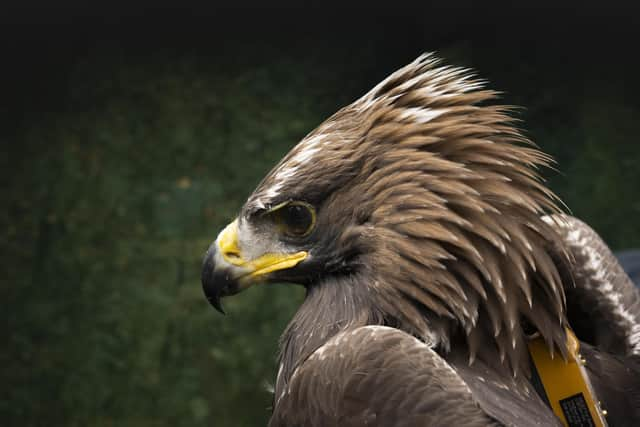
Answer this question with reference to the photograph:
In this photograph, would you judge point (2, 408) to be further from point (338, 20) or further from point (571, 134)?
point (571, 134)

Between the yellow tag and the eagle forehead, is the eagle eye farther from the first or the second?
the yellow tag

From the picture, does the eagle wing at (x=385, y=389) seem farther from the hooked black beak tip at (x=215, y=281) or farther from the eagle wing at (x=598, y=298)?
the eagle wing at (x=598, y=298)

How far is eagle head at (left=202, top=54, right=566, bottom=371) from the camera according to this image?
5.95 feet

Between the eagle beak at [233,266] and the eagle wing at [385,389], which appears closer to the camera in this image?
the eagle wing at [385,389]

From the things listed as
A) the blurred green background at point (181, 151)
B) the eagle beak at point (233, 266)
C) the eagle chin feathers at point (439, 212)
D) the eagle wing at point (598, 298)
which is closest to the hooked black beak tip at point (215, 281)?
the eagle beak at point (233, 266)

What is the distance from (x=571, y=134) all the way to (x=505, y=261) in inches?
110

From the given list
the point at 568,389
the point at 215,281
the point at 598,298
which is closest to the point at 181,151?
the point at 215,281

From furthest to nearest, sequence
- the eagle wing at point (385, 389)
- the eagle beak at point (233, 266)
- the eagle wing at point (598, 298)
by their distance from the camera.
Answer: the eagle wing at point (598, 298) → the eagle beak at point (233, 266) → the eagle wing at point (385, 389)

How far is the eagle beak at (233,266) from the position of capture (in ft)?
6.55

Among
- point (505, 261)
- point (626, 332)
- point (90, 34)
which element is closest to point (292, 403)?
point (505, 261)

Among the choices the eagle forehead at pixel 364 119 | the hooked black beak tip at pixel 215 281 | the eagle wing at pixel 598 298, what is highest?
the eagle forehead at pixel 364 119

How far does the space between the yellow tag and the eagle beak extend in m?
0.65

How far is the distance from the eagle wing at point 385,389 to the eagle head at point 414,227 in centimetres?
13

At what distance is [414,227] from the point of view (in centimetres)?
181
